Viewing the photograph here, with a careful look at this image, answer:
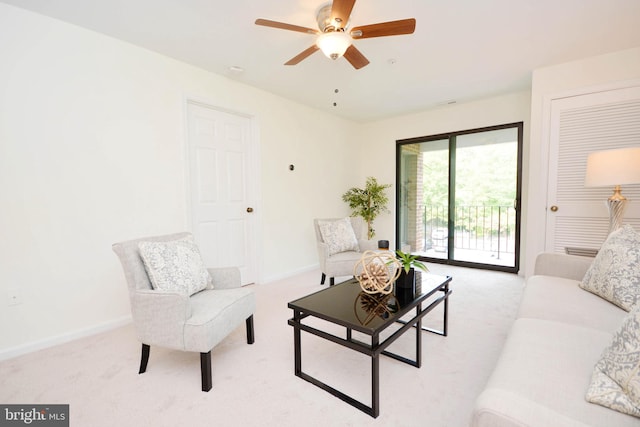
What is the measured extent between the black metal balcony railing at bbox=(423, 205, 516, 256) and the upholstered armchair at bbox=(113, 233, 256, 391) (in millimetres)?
3677

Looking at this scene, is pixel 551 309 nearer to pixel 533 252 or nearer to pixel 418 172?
pixel 533 252

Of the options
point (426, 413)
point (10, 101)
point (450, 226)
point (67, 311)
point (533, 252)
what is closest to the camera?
point (426, 413)

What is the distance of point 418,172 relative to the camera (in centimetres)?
498

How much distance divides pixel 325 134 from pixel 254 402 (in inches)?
152

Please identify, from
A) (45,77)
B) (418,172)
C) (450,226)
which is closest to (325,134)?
(418,172)

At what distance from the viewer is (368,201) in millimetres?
5059

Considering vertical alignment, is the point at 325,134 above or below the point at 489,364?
above

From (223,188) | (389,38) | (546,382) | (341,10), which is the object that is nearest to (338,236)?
(223,188)

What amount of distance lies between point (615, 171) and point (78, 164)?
14.0 feet

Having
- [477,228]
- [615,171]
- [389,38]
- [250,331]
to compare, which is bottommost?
[250,331]

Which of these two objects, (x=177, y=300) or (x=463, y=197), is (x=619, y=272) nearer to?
(x=177, y=300)

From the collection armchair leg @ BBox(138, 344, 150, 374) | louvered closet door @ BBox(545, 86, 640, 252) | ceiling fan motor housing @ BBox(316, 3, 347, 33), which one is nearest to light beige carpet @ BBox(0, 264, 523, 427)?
armchair leg @ BBox(138, 344, 150, 374)

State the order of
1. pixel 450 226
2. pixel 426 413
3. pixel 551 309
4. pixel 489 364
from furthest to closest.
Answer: pixel 450 226 < pixel 489 364 < pixel 551 309 < pixel 426 413

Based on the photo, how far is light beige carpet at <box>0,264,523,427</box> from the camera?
4.87 feet
